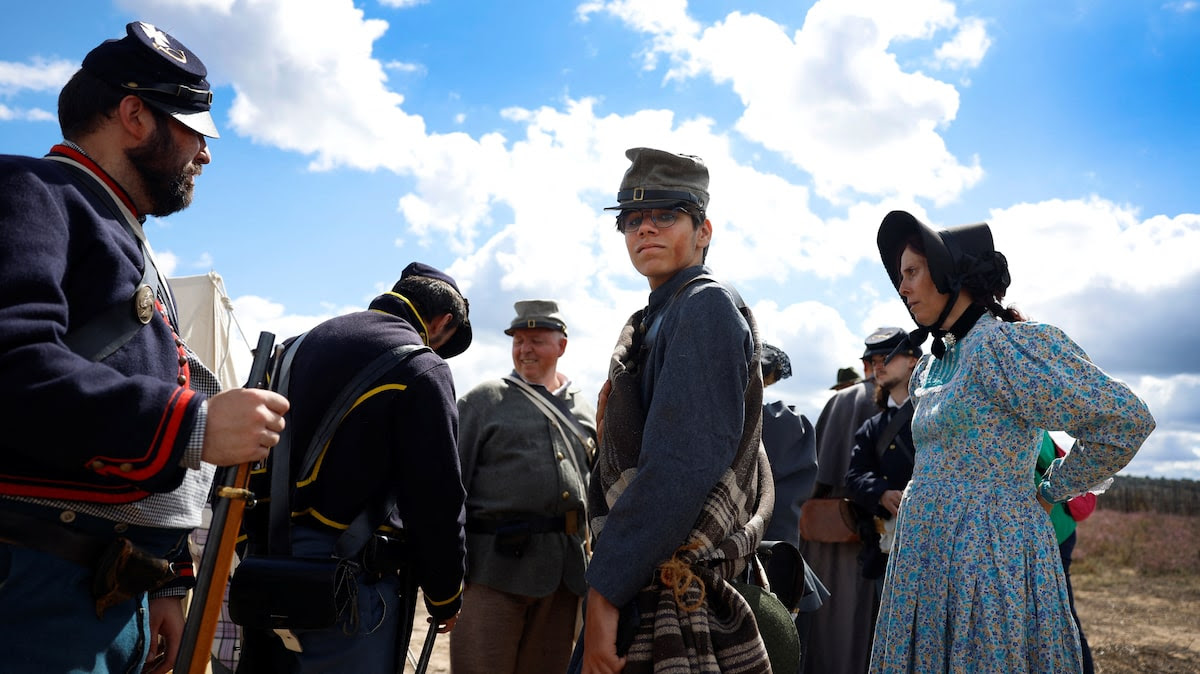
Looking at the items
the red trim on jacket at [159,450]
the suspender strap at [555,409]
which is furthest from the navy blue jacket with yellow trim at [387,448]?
the suspender strap at [555,409]

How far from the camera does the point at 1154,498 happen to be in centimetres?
2622

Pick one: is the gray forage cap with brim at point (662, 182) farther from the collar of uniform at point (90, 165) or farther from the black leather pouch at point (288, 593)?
the black leather pouch at point (288, 593)

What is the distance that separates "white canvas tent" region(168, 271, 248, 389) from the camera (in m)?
7.73

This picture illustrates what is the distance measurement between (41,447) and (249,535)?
5.07 feet

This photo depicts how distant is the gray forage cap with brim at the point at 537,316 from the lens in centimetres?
580

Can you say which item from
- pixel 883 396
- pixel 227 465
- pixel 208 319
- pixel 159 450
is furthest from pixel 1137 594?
pixel 159 450

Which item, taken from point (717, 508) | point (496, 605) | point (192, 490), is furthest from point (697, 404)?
point (496, 605)

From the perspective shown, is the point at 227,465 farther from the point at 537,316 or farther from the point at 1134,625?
the point at 1134,625

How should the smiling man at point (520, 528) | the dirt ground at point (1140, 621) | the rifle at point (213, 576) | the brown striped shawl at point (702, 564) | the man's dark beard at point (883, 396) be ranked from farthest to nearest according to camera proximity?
the dirt ground at point (1140, 621) → the man's dark beard at point (883, 396) → the smiling man at point (520, 528) → the brown striped shawl at point (702, 564) → the rifle at point (213, 576)

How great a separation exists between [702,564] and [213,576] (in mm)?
1192

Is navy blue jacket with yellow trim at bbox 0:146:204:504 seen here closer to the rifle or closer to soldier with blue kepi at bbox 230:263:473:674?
the rifle

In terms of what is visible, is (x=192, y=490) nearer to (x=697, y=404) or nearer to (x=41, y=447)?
(x=41, y=447)

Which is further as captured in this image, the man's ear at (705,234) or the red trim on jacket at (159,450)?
the man's ear at (705,234)

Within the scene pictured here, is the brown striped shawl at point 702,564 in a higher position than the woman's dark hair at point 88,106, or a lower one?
lower
